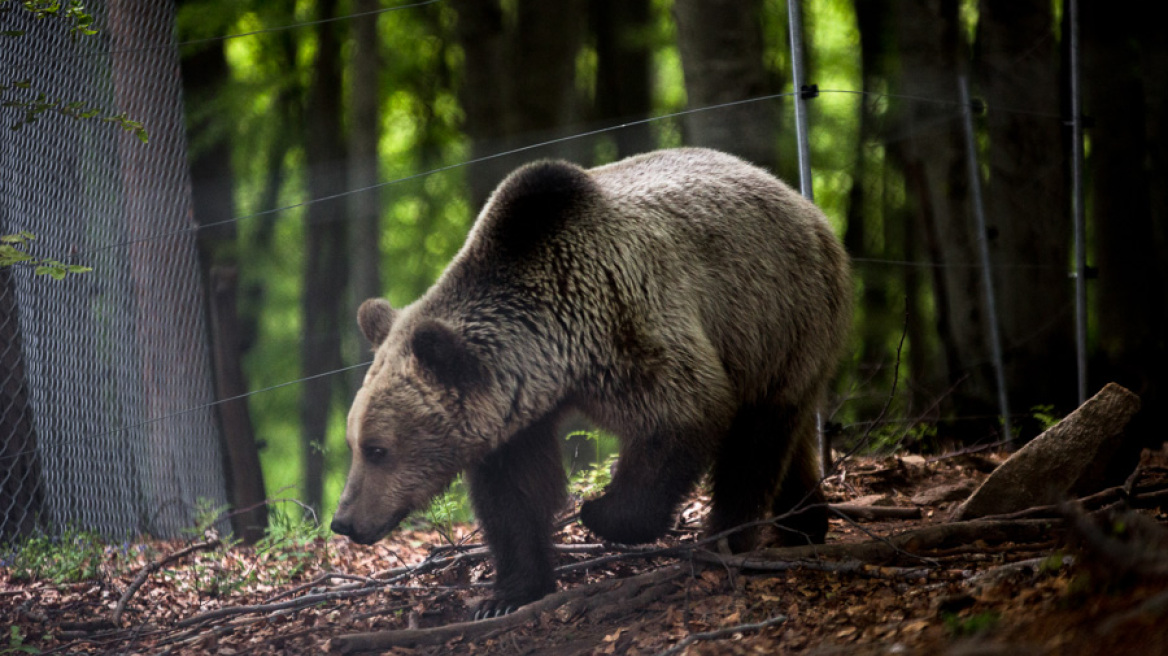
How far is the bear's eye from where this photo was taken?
4184 millimetres

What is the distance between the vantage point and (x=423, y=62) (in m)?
15.2

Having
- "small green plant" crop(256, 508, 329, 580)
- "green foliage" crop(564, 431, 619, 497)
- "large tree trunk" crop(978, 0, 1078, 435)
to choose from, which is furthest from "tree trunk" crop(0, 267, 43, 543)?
"large tree trunk" crop(978, 0, 1078, 435)

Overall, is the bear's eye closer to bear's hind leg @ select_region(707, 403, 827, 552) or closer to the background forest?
the background forest

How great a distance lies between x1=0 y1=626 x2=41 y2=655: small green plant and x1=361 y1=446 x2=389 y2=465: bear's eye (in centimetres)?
170

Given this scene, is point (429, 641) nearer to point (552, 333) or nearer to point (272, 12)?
point (552, 333)

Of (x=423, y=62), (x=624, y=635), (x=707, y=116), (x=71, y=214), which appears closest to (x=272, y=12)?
(x=423, y=62)

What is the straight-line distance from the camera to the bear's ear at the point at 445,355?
3.99 meters

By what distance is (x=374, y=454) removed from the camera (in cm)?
420

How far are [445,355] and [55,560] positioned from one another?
3.02 meters

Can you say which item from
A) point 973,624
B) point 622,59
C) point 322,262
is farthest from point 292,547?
point 622,59

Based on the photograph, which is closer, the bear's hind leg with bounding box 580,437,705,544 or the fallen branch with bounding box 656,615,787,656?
the fallen branch with bounding box 656,615,787,656

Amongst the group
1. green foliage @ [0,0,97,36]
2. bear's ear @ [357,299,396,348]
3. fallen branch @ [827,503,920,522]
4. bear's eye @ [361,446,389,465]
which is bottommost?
fallen branch @ [827,503,920,522]

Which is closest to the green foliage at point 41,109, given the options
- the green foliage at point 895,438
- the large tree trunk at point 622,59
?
the green foliage at point 895,438

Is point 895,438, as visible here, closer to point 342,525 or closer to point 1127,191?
point 1127,191
